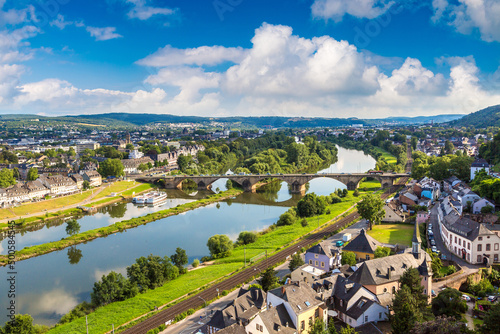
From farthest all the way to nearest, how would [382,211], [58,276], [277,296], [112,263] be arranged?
[382,211]
[112,263]
[58,276]
[277,296]

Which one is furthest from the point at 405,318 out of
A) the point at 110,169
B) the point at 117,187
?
the point at 110,169

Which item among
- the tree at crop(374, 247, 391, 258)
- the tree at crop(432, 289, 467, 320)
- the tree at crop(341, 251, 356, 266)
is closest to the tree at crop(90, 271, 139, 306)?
the tree at crop(341, 251, 356, 266)

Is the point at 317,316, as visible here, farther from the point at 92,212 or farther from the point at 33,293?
the point at 92,212

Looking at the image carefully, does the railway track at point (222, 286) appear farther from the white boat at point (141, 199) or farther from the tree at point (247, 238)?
the white boat at point (141, 199)

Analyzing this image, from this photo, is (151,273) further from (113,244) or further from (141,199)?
(141,199)

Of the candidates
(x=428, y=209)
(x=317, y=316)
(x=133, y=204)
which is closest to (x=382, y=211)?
(x=428, y=209)

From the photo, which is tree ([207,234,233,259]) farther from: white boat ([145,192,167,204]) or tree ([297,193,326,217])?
white boat ([145,192,167,204])

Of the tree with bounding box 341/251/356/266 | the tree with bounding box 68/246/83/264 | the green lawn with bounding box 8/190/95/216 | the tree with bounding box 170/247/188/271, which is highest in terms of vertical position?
the tree with bounding box 341/251/356/266
